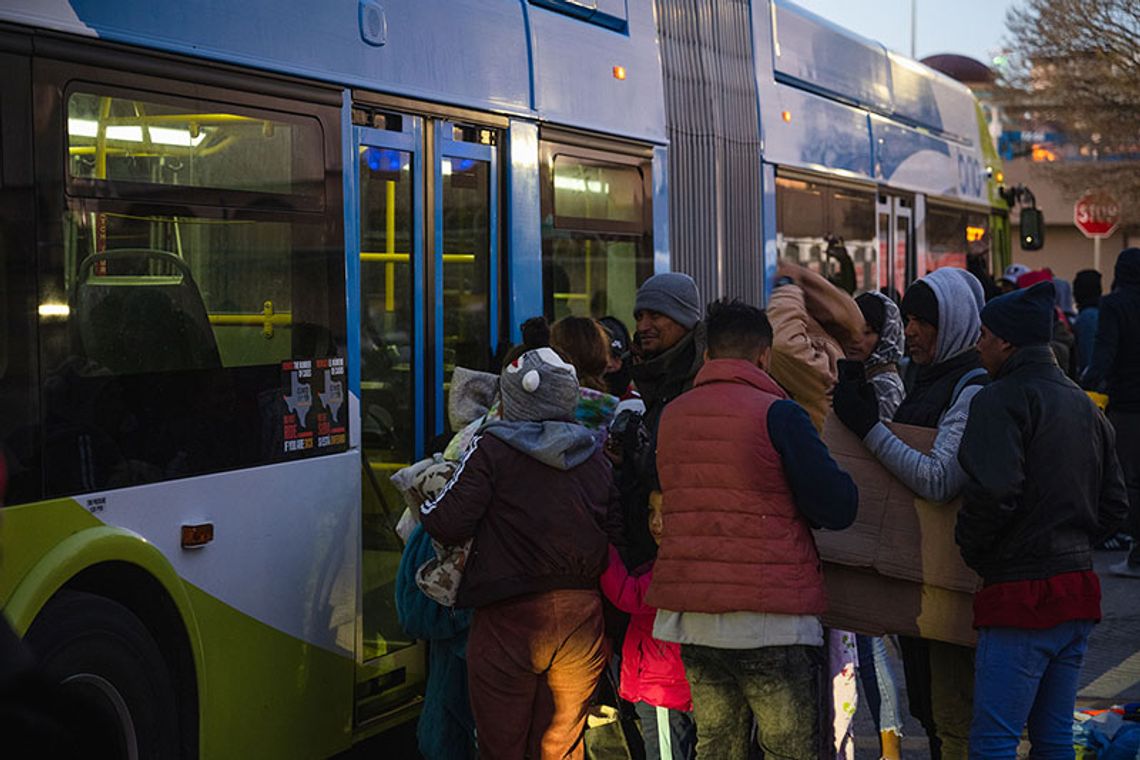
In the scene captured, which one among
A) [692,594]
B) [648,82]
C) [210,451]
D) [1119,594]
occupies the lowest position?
[1119,594]

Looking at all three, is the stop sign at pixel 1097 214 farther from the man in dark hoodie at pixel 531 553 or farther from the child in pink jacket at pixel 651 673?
the man in dark hoodie at pixel 531 553

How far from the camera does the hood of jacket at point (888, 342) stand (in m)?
6.41

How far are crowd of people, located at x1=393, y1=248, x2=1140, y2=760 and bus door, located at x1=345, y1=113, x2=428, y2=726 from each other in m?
0.39

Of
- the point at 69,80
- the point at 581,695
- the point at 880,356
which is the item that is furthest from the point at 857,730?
the point at 69,80

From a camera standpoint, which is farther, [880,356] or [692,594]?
[880,356]

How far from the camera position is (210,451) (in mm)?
4945

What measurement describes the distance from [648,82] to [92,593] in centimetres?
469

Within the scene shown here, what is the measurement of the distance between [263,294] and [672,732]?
198cm

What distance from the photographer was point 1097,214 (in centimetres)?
3089

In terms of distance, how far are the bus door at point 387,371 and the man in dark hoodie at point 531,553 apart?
3.04 ft

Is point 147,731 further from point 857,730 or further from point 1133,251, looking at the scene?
point 1133,251

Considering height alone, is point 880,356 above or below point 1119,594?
above

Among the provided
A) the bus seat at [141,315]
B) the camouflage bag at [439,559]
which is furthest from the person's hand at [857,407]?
the bus seat at [141,315]

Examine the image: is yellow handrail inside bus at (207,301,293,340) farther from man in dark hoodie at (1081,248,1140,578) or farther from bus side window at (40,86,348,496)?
man in dark hoodie at (1081,248,1140,578)
